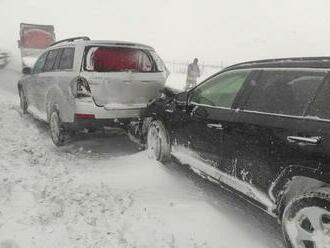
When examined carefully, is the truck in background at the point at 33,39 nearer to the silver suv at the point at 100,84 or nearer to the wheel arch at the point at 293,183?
the silver suv at the point at 100,84

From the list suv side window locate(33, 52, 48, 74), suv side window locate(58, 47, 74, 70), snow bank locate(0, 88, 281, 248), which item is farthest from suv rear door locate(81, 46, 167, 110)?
suv side window locate(33, 52, 48, 74)

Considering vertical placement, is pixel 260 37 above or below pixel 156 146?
below

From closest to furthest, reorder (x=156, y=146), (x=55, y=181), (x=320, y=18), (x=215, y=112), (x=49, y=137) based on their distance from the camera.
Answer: (x=215, y=112)
(x=55, y=181)
(x=156, y=146)
(x=49, y=137)
(x=320, y=18)

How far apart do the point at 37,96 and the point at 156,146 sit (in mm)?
3616

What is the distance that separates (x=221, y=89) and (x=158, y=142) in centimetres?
146

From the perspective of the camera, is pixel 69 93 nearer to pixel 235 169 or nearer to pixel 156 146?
pixel 156 146

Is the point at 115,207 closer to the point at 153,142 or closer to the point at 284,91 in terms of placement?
the point at 153,142

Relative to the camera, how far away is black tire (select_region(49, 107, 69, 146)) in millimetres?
7645

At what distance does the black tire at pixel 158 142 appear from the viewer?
21.1 feet

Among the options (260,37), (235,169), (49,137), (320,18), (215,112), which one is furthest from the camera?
(320,18)

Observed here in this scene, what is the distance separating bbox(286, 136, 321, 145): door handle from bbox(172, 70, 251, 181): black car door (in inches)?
38.5

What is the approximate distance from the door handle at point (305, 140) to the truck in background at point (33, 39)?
21882 millimetres

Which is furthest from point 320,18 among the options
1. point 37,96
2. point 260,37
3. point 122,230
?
point 122,230

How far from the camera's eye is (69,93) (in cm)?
729
